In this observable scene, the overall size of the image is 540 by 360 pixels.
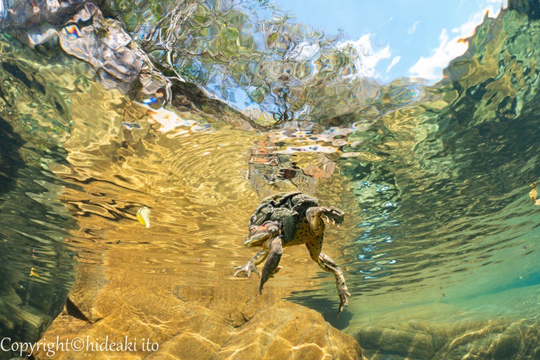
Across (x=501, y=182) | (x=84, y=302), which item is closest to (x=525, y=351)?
(x=501, y=182)

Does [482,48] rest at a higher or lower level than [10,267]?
higher

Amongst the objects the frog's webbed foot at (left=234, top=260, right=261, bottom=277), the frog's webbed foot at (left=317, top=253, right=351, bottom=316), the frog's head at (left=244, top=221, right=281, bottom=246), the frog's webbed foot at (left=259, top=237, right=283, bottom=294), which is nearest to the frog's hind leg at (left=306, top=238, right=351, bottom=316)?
the frog's webbed foot at (left=317, top=253, right=351, bottom=316)

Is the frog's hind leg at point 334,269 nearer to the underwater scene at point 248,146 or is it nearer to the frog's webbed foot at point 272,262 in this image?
the underwater scene at point 248,146

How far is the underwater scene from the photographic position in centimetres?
502

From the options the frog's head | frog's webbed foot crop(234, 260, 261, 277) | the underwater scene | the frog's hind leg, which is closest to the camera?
frog's webbed foot crop(234, 260, 261, 277)

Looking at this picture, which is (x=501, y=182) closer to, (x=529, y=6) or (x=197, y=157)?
(x=529, y=6)

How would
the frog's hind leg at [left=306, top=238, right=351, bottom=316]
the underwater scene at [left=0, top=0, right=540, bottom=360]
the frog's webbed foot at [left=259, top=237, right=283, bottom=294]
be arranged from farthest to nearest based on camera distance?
1. the underwater scene at [left=0, top=0, right=540, bottom=360]
2. the frog's hind leg at [left=306, top=238, right=351, bottom=316]
3. the frog's webbed foot at [left=259, top=237, right=283, bottom=294]

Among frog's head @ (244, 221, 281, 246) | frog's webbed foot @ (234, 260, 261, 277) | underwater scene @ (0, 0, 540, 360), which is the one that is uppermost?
underwater scene @ (0, 0, 540, 360)

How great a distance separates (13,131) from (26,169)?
1.93 metres

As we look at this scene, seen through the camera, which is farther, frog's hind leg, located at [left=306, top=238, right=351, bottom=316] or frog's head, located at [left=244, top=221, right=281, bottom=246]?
frog's hind leg, located at [left=306, top=238, right=351, bottom=316]

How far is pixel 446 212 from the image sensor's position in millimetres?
13109

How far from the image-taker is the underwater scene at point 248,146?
16.5 feet

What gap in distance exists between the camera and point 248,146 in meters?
7.80

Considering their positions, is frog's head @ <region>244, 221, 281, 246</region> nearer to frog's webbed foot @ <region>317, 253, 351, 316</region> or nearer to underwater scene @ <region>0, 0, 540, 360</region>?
underwater scene @ <region>0, 0, 540, 360</region>
